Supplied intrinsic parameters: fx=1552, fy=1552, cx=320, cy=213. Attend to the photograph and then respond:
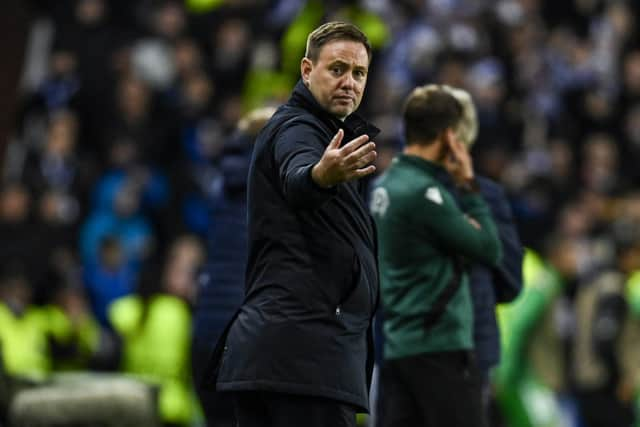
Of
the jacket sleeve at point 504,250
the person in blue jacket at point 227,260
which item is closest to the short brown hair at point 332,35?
the jacket sleeve at point 504,250

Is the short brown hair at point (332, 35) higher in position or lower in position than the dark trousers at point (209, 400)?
higher

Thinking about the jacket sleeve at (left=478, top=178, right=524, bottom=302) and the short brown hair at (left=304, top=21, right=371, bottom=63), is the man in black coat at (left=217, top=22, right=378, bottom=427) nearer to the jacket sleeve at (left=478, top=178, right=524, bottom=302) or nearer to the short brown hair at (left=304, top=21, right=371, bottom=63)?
the short brown hair at (left=304, top=21, right=371, bottom=63)

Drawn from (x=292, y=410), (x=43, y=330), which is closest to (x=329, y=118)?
(x=292, y=410)

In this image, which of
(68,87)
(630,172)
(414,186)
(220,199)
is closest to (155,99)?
(68,87)

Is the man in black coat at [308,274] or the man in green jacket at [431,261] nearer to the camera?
the man in black coat at [308,274]

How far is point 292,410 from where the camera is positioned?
5.16 meters

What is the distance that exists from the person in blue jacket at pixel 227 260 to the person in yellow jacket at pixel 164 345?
433 cm

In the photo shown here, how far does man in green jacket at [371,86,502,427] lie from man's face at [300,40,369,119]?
58.7 inches

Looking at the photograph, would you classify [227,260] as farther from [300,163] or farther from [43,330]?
[43,330]

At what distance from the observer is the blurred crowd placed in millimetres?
12367

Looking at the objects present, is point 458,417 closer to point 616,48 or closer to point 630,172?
point 630,172

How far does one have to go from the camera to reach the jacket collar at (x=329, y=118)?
5254mm

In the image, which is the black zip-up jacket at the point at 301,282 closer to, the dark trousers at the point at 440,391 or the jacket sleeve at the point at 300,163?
the jacket sleeve at the point at 300,163

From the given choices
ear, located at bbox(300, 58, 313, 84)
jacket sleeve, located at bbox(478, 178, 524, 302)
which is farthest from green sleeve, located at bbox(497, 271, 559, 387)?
ear, located at bbox(300, 58, 313, 84)
